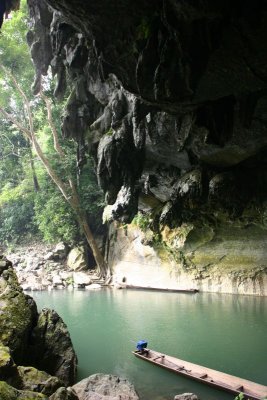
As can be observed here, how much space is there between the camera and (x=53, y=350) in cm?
820

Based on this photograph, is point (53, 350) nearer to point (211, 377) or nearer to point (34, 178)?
point (211, 377)

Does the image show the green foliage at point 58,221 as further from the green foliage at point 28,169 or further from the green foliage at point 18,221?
the green foliage at point 18,221

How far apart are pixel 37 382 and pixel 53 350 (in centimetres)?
227

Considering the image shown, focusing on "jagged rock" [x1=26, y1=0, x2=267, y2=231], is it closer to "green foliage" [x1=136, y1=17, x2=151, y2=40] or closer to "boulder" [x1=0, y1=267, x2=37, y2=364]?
"green foliage" [x1=136, y1=17, x2=151, y2=40]

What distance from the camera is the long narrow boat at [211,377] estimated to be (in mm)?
7102

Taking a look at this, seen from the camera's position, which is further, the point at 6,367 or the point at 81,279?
the point at 81,279

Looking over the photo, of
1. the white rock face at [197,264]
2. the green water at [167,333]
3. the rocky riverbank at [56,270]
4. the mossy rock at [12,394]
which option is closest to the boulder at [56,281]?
the rocky riverbank at [56,270]

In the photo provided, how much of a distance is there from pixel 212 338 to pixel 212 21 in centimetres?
978

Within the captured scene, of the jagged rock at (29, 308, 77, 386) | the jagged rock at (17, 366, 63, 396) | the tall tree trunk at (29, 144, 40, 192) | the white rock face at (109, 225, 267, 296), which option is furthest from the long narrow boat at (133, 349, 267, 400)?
the tall tree trunk at (29, 144, 40, 192)

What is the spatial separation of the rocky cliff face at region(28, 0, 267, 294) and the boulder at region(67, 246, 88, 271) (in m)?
9.98

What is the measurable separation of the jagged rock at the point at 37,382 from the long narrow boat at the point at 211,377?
3.50 metres

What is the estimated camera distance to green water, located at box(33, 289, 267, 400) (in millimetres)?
8562

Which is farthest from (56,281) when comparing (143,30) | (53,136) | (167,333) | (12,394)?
(143,30)

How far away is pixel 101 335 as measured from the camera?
12547mm
